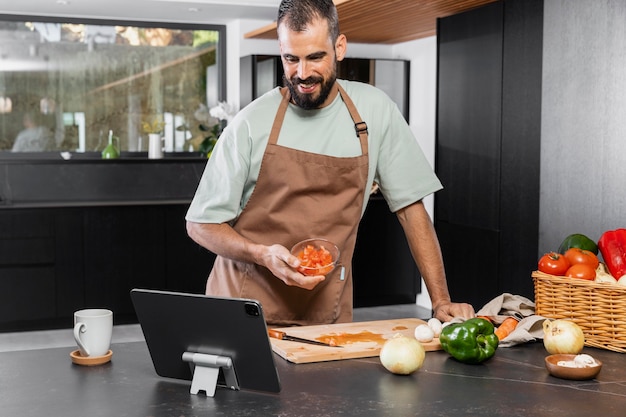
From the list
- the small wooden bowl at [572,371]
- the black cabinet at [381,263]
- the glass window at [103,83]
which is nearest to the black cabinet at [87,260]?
the glass window at [103,83]

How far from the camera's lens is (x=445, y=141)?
538 cm

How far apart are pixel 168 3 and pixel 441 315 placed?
418 centimetres

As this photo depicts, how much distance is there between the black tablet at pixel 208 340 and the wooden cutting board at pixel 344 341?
256mm

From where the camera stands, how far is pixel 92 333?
1900 mm

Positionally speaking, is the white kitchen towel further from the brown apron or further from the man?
the brown apron

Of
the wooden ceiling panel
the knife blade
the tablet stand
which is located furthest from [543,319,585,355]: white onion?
the wooden ceiling panel

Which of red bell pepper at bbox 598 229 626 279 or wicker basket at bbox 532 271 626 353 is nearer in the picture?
wicker basket at bbox 532 271 626 353

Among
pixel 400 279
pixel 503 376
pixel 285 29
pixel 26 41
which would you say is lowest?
pixel 400 279

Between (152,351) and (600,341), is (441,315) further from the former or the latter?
(152,351)

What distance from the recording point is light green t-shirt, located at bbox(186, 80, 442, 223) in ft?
7.91

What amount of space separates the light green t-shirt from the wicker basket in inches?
20.3

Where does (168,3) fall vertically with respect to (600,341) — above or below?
above

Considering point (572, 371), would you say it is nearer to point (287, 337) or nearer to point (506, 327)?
point (506, 327)

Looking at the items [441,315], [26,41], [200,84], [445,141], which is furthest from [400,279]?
[441,315]
